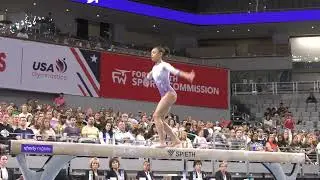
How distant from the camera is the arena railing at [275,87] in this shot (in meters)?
31.0

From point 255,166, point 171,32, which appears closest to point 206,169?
point 255,166

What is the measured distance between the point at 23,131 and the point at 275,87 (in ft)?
69.8

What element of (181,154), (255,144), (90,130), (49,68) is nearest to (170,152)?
(181,154)

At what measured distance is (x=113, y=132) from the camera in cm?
1484

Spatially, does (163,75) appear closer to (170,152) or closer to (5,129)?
(170,152)

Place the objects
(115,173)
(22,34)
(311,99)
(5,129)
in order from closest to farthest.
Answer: (5,129) < (115,173) < (22,34) < (311,99)

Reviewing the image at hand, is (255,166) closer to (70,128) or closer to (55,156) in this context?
(70,128)

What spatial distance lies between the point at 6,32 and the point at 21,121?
391 inches

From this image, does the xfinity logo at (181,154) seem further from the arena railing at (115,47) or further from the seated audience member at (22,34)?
the seated audience member at (22,34)

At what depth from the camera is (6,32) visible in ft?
72.2

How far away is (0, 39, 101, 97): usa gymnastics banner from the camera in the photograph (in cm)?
2169

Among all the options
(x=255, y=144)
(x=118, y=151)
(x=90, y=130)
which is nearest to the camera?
(x=118, y=151)

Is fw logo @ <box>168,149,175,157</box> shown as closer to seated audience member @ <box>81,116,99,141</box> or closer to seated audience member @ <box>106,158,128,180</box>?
seated audience member @ <box>106,158,128,180</box>

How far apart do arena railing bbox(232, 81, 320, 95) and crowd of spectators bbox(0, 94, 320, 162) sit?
10.6 metres
